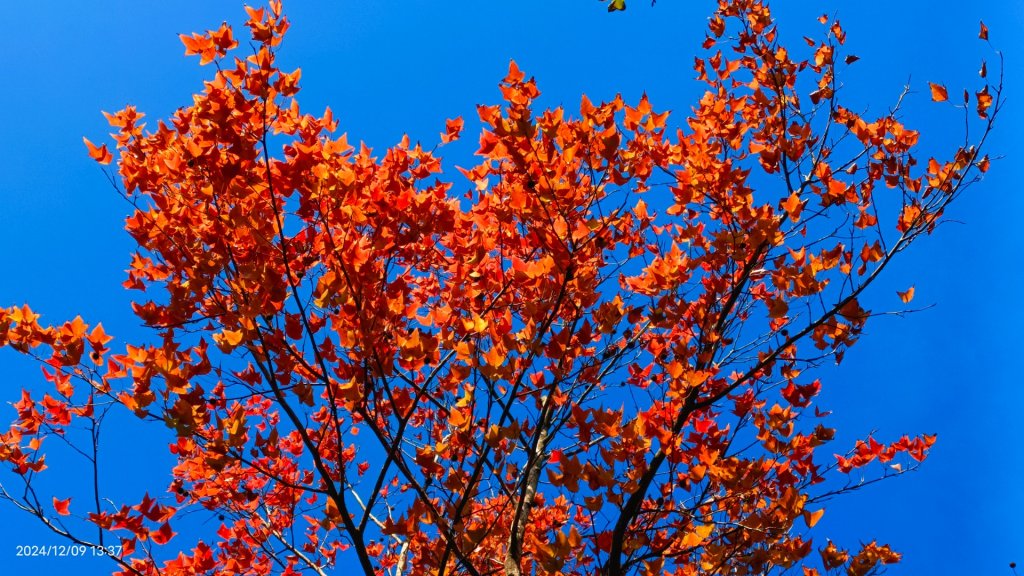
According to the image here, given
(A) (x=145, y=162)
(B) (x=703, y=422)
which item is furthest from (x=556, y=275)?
(A) (x=145, y=162)

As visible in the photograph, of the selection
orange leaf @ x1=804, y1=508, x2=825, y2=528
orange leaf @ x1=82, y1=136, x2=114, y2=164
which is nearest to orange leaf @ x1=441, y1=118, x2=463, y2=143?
orange leaf @ x1=82, y1=136, x2=114, y2=164

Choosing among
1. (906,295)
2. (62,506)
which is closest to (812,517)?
(906,295)

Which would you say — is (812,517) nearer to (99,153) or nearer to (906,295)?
(906,295)

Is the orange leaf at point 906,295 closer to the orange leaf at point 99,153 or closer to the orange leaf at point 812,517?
the orange leaf at point 812,517


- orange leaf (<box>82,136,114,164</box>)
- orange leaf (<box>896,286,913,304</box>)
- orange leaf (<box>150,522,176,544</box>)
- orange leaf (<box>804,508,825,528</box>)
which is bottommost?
orange leaf (<box>804,508,825,528</box>)

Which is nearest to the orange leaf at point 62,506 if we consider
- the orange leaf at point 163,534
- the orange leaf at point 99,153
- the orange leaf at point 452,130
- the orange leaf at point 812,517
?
the orange leaf at point 163,534

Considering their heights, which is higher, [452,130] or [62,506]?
[452,130]

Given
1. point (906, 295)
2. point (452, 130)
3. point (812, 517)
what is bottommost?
point (812, 517)

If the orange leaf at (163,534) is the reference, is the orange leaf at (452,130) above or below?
above

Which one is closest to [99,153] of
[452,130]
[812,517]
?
[452,130]

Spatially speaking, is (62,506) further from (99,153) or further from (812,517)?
(812,517)

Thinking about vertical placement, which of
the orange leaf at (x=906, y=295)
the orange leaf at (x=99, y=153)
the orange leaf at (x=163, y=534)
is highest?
the orange leaf at (x=99, y=153)

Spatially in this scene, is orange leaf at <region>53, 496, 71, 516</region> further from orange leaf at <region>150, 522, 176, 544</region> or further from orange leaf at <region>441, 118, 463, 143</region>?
orange leaf at <region>441, 118, 463, 143</region>

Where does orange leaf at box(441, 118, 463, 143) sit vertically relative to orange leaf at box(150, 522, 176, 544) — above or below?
above
